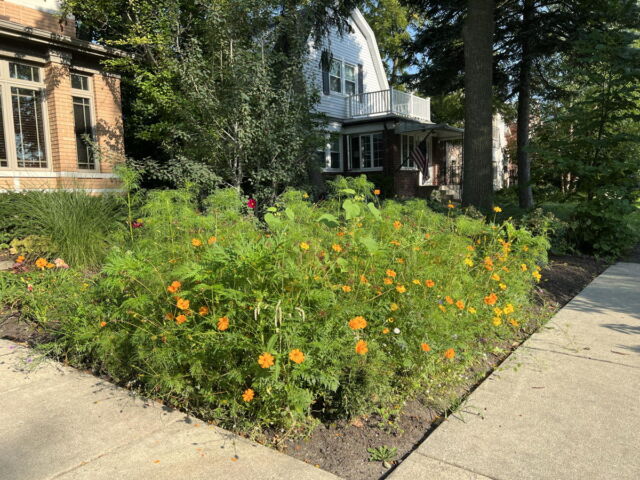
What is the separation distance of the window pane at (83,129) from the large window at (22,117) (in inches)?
27.6

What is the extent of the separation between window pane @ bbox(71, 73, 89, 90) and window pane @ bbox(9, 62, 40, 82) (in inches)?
30.2

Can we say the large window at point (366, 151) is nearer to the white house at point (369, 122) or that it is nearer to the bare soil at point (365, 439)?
the white house at point (369, 122)

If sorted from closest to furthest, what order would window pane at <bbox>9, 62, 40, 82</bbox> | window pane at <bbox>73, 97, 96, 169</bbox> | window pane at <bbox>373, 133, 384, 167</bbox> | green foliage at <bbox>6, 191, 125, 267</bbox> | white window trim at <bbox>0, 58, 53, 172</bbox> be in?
green foliage at <bbox>6, 191, 125, 267</bbox>, white window trim at <bbox>0, 58, 53, 172</bbox>, window pane at <bbox>9, 62, 40, 82</bbox>, window pane at <bbox>73, 97, 96, 169</bbox>, window pane at <bbox>373, 133, 384, 167</bbox>

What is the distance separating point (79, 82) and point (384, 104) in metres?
11.7

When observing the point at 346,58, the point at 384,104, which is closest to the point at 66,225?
the point at 384,104

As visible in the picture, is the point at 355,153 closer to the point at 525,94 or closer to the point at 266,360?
the point at 525,94

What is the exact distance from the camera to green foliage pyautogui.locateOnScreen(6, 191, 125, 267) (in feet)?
18.3

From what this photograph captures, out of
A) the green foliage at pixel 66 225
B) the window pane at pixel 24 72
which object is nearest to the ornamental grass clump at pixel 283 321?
the green foliage at pixel 66 225

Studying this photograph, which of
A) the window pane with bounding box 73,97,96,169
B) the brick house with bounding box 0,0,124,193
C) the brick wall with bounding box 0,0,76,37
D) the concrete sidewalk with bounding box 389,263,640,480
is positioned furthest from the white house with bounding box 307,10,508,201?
the concrete sidewalk with bounding box 389,263,640,480

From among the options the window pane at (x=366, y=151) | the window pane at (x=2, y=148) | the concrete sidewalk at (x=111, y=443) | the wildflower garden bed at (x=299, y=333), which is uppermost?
the window pane at (x=366, y=151)

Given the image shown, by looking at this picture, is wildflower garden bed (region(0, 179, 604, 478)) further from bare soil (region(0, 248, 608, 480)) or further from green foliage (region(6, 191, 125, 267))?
green foliage (region(6, 191, 125, 267))

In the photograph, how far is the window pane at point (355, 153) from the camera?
760 inches

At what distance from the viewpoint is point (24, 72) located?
379 inches

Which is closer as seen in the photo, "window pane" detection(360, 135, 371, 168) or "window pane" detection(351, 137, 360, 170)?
"window pane" detection(360, 135, 371, 168)
